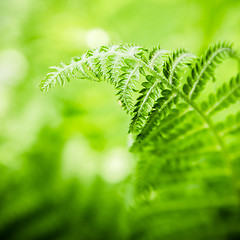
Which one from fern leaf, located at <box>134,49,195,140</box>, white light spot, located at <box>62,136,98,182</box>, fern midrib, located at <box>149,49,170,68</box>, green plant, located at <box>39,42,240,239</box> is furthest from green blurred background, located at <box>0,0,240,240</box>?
fern midrib, located at <box>149,49,170,68</box>

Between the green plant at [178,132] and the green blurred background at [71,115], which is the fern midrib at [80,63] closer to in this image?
the green plant at [178,132]

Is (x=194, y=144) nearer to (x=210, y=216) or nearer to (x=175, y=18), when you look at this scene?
(x=210, y=216)

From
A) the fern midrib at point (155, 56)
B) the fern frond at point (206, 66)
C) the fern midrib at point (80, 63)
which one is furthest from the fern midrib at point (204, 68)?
the fern midrib at point (80, 63)

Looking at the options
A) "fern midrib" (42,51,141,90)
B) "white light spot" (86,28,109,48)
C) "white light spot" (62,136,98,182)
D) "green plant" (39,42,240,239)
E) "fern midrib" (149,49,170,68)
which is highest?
"white light spot" (86,28,109,48)

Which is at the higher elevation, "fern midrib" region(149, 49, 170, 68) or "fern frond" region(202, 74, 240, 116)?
"fern midrib" region(149, 49, 170, 68)

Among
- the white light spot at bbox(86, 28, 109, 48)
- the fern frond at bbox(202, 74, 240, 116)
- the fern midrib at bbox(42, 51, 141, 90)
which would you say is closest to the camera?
the fern midrib at bbox(42, 51, 141, 90)

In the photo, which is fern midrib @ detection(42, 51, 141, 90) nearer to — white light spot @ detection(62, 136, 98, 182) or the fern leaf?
the fern leaf
